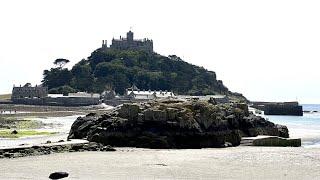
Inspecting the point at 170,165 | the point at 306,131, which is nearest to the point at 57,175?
the point at 170,165

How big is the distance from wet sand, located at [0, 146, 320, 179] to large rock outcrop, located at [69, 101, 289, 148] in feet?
15.1

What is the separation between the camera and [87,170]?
24.4 metres

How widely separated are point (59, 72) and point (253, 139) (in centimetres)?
14124

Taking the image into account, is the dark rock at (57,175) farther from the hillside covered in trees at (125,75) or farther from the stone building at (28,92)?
the hillside covered in trees at (125,75)

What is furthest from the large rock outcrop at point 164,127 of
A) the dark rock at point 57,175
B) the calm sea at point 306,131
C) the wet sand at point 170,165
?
the dark rock at point 57,175

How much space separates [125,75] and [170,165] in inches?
5848

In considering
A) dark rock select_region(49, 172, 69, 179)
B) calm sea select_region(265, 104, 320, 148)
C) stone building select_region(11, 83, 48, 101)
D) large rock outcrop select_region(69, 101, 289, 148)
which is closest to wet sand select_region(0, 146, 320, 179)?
dark rock select_region(49, 172, 69, 179)

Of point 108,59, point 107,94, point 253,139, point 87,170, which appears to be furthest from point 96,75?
point 87,170

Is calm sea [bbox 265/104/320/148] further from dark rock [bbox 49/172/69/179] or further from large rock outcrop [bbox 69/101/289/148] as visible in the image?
dark rock [bbox 49/172/69/179]

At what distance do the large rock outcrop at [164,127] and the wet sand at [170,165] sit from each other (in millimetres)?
4591

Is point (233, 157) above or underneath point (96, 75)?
underneath

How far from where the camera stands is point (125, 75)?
175m

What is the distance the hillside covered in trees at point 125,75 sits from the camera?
171625 millimetres

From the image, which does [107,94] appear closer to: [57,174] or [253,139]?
[253,139]
